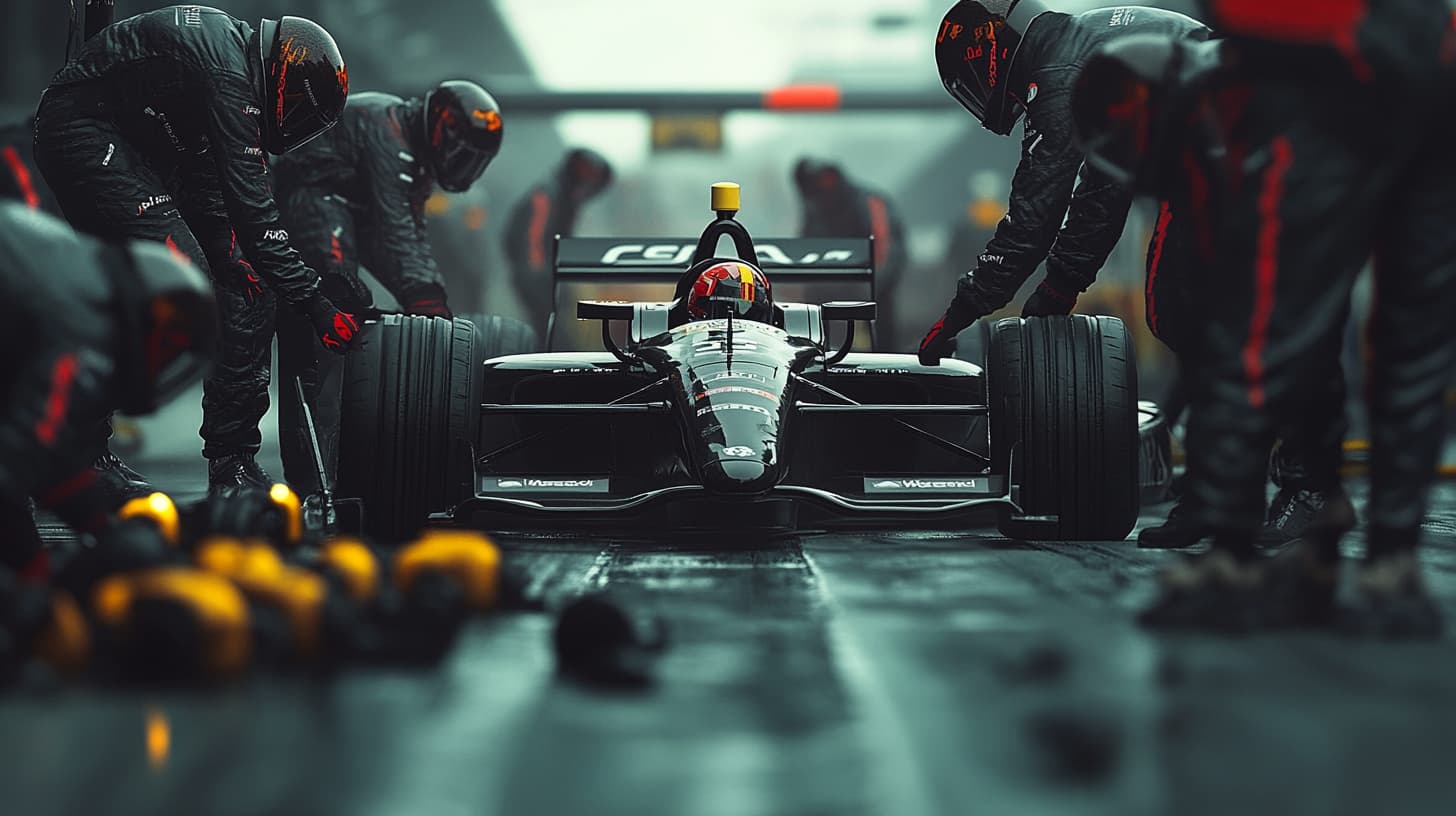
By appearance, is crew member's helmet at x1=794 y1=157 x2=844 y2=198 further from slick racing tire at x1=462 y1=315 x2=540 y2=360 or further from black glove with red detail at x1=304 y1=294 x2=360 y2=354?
black glove with red detail at x1=304 y1=294 x2=360 y2=354

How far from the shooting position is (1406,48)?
319cm

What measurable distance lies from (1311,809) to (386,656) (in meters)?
1.58

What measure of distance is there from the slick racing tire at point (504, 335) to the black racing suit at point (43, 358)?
2.83 m

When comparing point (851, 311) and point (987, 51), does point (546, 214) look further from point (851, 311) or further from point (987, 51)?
point (851, 311)

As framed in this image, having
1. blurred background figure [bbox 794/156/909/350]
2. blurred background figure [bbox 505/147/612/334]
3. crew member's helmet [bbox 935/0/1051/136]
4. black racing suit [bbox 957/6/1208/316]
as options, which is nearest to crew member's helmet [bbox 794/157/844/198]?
blurred background figure [bbox 794/156/909/350]

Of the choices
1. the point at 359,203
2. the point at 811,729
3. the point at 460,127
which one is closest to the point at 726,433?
the point at 811,729

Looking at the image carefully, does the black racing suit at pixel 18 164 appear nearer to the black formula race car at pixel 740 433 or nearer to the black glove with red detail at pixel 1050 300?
the black formula race car at pixel 740 433

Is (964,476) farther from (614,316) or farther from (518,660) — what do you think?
(518,660)

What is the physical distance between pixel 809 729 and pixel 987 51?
3.91 meters

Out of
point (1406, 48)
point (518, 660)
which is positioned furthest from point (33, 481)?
point (1406, 48)

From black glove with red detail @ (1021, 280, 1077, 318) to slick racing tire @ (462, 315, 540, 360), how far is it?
6.28 ft

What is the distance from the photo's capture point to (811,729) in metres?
2.44

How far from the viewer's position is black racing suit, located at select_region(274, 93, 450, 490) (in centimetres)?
719

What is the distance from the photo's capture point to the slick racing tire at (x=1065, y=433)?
199 inches
